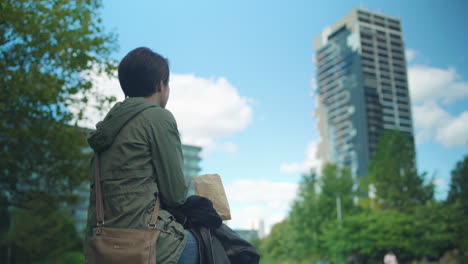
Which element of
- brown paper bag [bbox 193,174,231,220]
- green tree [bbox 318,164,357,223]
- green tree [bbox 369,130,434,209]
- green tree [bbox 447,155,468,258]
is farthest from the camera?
green tree [bbox 447,155,468,258]

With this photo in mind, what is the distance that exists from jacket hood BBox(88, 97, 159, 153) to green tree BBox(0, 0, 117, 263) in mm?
9709

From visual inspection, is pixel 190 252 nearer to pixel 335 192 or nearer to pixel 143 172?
pixel 143 172

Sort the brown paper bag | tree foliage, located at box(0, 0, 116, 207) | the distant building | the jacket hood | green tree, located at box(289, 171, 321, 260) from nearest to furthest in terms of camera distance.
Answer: the jacket hood, the brown paper bag, tree foliage, located at box(0, 0, 116, 207), green tree, located at box(289, 171, 321, 260), the distant building

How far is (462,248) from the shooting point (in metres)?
29.7

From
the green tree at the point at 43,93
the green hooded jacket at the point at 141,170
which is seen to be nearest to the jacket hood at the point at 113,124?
the green hooded jacket at the point at 141,170

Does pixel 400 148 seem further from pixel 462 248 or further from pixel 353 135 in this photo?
pixel 353 135

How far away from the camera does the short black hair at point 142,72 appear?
201 centimetres

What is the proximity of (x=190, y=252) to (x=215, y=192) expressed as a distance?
349 mm

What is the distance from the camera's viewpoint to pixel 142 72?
6.59 feet

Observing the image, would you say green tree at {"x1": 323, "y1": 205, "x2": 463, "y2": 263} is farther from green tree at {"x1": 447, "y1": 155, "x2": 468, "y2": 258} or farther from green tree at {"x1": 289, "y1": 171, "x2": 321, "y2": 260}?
green tree at {"x1": 447, "y1": 155, "x2": 468, "y2": 258}

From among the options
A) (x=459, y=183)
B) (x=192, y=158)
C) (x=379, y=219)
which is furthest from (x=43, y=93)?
(x=192, y=158)

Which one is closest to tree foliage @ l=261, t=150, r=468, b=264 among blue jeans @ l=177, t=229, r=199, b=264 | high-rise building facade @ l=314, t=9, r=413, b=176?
blue jeans @ l=177, t=229, r=199, b=264

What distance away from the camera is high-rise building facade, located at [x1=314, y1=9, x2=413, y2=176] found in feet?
340

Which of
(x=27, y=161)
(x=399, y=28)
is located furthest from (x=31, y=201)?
(x=399, y=28)
